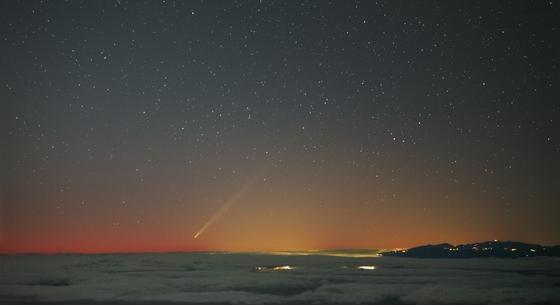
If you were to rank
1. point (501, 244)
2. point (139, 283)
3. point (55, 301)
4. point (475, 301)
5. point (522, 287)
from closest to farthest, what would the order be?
1. point (475, 301)
2. point (55, 301)
3. point (522, 287)
4. point (139, 283)
5. point (501, 244)

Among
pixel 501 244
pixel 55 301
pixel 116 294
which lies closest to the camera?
pixel 55 301

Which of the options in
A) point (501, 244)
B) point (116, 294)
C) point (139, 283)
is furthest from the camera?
point (501, 244)

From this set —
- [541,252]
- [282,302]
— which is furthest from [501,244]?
[282,302]

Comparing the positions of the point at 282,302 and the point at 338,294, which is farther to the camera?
the point at 338,294

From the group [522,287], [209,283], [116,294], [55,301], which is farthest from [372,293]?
[55,301]

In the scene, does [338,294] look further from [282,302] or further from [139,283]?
[139,283]

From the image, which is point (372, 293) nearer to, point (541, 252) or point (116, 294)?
point (116, 294)
